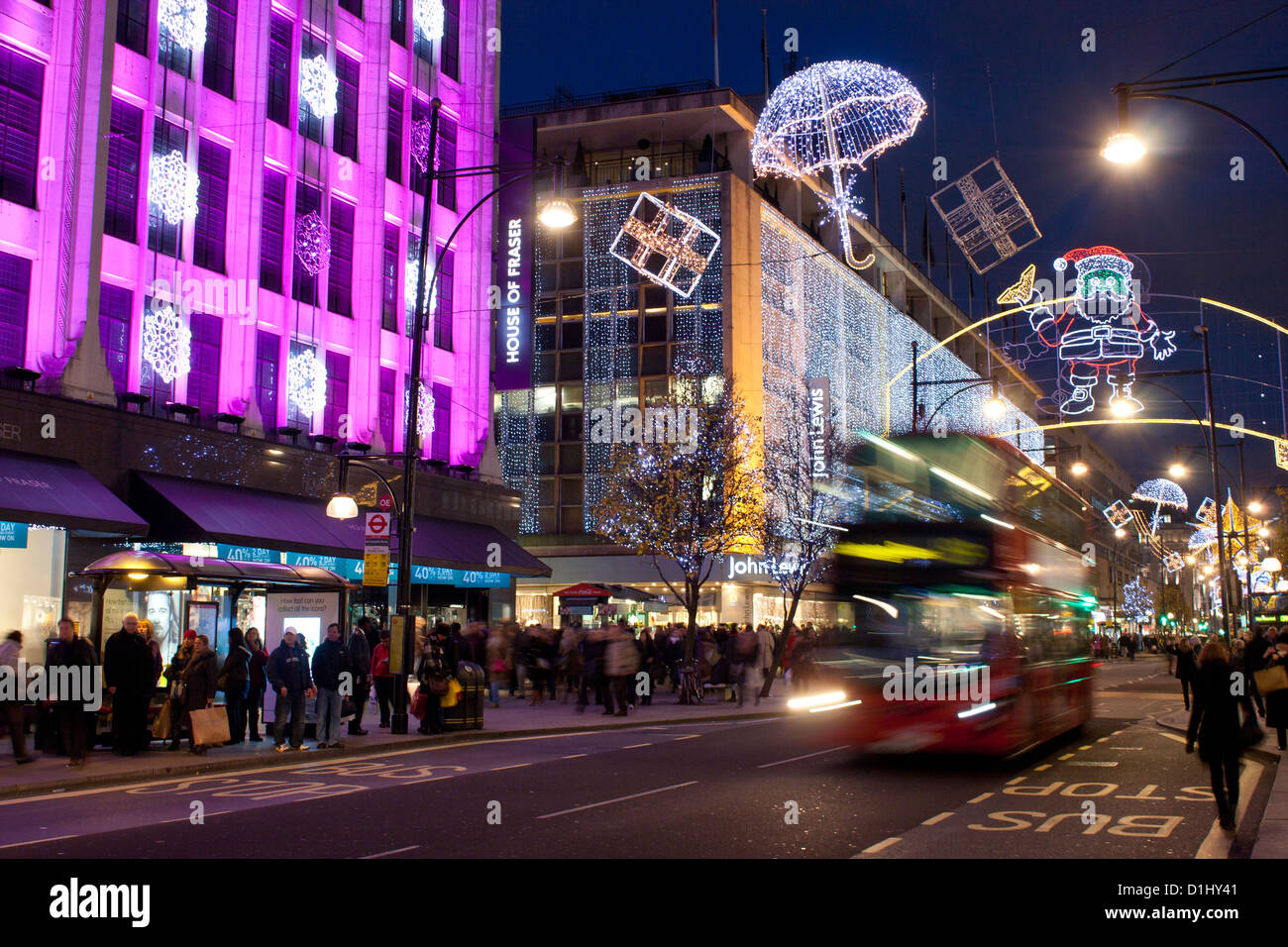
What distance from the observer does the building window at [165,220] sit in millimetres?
25750

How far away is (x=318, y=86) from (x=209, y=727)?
1956cm

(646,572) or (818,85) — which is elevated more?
(818,85)

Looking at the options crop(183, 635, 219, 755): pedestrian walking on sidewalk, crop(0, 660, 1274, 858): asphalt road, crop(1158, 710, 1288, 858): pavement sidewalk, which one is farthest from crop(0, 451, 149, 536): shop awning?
crop(1158, 710, 1288, 858): pavement sidewalk

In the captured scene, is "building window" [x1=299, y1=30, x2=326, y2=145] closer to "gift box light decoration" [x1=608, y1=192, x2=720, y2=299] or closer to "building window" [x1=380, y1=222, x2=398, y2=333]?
"building window" [x1=380, y1=222, x2=398, y2=333]

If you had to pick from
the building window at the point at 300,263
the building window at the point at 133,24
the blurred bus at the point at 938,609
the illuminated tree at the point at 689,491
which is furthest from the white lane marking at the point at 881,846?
the building window at the point at 300,263

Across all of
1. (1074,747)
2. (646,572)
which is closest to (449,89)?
(646,572)

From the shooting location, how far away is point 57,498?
2098cm

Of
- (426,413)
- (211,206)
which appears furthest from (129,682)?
(426,413)

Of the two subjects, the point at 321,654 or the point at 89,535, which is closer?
the point at 321,654

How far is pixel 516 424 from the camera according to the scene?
5434cm
